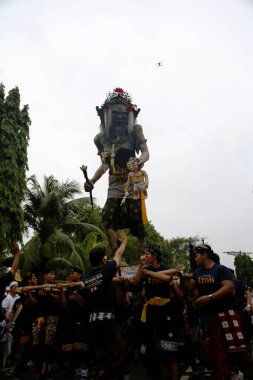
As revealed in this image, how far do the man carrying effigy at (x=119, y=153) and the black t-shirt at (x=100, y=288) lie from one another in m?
2.98

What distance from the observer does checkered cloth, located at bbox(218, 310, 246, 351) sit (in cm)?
417

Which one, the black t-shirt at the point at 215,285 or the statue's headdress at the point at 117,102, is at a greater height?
the statue's headdress at the point at 117,102

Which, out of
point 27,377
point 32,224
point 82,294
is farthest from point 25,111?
Result: point 82,294

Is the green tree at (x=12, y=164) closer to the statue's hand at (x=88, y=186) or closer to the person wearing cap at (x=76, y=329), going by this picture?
the statue's hand at (x=88, y=186)

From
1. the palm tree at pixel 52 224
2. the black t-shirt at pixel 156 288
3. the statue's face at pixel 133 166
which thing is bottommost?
the black t-shirt at pixel 156 288

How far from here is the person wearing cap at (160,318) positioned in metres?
4.64

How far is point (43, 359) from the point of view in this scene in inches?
235

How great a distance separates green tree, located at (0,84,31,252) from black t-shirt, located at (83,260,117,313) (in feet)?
44.4

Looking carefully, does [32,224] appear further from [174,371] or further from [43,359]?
[174,371]

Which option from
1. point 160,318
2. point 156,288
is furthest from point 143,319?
point 156,288

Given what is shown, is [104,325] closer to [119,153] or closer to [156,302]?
[156,302]

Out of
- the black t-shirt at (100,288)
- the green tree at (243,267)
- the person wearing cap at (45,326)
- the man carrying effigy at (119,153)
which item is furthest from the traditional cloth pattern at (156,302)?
the green tree at (243,267)

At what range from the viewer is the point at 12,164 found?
58.2 feet

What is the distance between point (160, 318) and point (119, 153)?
13.3 ft
